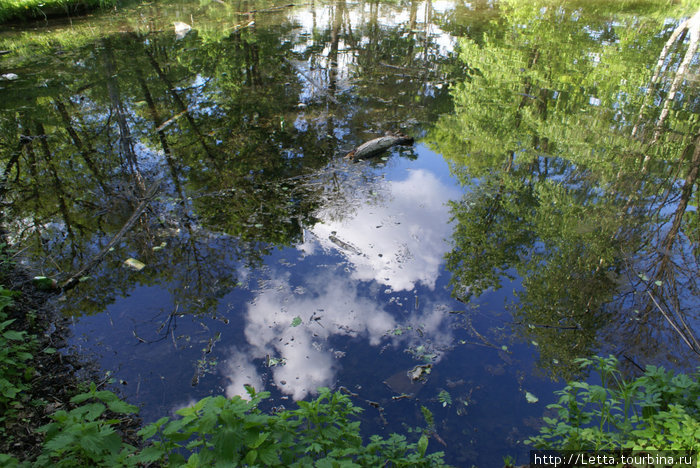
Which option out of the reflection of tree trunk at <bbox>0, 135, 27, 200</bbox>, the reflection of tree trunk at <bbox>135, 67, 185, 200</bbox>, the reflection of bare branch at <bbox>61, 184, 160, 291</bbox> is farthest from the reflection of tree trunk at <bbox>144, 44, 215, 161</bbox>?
the reflection of tree trunk at <bbox>0, 135, 27, 200</bbox>

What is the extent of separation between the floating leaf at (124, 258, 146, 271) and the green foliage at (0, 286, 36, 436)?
126cm

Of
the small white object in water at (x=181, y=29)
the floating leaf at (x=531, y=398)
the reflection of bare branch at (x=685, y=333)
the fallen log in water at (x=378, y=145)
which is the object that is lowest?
the floating leaf at (x=531, y=398)

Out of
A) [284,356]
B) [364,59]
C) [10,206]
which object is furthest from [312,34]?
[284,356]

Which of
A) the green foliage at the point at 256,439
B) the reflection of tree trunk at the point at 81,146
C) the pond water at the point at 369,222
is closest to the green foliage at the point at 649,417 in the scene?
the pond water at the point at 369,222

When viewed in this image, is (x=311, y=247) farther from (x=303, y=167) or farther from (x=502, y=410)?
(x=502, y=410)

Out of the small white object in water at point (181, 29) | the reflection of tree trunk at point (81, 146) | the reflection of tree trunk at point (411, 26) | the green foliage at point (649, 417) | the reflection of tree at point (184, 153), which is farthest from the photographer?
the small white object in water at point (181, 29)

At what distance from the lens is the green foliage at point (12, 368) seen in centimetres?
286

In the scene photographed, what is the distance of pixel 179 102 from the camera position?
28.5 feet

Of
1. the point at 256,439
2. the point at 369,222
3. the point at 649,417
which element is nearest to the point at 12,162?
the point at 369,222

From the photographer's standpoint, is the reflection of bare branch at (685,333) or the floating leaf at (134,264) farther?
the floating leaf at (134,264)

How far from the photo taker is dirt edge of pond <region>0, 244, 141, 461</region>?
2.76 m

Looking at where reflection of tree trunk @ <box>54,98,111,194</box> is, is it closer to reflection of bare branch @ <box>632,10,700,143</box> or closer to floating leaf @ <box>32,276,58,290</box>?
floating leaf @ <box>32,276,58,290</box>

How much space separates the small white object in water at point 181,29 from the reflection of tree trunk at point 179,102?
1.98m

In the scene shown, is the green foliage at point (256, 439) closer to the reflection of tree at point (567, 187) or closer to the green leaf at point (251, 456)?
the green leaf at point (251, 456)
